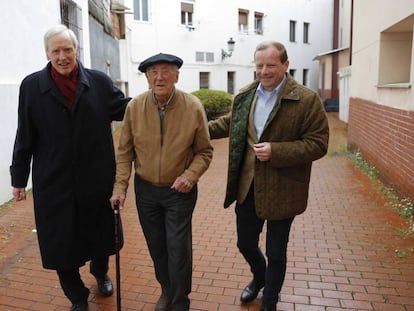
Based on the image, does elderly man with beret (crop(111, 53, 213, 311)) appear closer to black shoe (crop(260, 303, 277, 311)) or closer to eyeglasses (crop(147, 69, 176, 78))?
eyeglasses (crop(147, 69, 176, 78))

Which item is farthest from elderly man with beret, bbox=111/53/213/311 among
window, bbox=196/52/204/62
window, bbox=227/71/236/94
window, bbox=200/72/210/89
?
window, bbox=227/71/236/94

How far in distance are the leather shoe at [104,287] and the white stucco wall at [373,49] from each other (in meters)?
4.37

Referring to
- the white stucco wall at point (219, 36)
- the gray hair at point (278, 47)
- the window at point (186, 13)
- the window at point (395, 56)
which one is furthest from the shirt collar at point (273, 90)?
the window at point (186, 13)

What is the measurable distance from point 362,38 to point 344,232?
5.51m

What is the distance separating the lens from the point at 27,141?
113 inches

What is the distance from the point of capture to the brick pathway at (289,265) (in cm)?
337

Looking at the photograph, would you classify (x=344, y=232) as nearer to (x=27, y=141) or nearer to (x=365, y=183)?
(x=365, y=183)

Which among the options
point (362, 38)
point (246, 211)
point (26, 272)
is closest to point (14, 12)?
point (26, 272)

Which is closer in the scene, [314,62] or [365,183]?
[365,183]

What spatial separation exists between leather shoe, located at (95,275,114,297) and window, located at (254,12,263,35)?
2296cm

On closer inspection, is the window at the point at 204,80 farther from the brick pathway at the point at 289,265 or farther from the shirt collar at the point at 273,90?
the shirt collar at the point at 273,90

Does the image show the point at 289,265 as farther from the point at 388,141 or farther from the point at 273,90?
the point at 388,141

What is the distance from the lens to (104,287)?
3465 millimetres

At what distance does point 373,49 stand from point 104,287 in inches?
265
